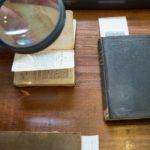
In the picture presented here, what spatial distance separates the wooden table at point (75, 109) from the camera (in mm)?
706

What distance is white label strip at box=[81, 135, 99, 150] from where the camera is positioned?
2.27ft

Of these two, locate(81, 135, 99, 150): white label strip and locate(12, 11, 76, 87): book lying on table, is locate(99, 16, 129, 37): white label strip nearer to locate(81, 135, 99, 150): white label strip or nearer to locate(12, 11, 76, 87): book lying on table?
locate(12, 11, 76, 87): book lying on table

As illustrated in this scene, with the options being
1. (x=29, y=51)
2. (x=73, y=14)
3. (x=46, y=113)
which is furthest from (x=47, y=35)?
(x=73, y=14)

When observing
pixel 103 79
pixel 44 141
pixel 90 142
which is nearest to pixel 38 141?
pixel 44 141

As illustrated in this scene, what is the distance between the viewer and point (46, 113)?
0.74m

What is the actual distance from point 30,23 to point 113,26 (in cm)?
35

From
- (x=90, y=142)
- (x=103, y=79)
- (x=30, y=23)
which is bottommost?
(x=90, y=142)

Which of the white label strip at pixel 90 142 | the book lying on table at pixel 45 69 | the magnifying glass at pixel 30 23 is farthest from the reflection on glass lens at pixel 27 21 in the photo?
the white label strip at pixel 90 142

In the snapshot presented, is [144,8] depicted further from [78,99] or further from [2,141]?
[2,141]

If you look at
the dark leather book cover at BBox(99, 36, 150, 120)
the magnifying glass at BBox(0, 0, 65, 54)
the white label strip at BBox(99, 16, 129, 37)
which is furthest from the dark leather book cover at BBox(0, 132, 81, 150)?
the white label strip at BBox(99, 16, 129, 37)

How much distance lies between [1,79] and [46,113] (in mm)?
169

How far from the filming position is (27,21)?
0.61 metres

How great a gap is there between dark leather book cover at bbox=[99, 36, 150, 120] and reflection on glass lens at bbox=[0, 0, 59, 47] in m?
0.25

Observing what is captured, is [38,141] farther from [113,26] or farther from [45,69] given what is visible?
[113,26]
